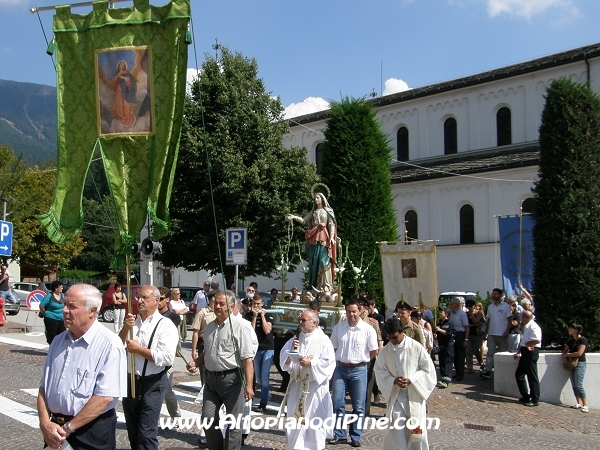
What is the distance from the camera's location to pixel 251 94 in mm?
28984

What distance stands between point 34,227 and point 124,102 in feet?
137

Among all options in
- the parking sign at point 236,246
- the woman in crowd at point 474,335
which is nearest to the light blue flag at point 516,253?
the woman in crowd at point 474,335

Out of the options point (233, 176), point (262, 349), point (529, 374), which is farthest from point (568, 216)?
point (233, 176)

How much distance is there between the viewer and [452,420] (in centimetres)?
1134

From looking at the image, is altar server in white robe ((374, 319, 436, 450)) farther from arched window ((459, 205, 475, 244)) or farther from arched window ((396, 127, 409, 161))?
arched window ((396, 127, 409, 161))

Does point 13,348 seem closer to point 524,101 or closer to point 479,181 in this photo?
point 479,181

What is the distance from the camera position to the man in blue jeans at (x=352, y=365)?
30.1 feet

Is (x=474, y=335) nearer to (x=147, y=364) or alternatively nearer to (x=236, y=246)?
(x=236, y=246)

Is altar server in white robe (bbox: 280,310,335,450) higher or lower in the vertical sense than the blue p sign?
lower

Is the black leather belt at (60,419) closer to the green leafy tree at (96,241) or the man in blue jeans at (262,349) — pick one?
the man in blue jeans at (262,349)

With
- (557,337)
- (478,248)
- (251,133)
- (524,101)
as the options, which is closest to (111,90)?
(557,337)

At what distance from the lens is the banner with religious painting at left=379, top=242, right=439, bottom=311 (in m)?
16.8

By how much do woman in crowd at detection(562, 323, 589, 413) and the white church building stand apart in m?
20.7

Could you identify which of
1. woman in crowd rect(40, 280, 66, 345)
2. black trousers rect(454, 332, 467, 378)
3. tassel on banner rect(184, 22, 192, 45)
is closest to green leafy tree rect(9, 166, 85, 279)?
woman in crowd rect(40, 280, 66, 345)
